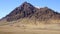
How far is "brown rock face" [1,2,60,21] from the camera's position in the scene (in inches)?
5909

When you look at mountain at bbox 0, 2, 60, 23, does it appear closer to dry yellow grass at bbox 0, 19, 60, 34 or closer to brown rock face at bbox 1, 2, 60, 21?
brown rock face at bbox 1, 2, 60, 21

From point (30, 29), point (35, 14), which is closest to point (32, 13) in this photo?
point (35, 14)

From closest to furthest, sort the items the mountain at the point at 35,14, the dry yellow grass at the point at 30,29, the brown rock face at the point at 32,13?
the dry yellow grass at the point at 30,29 → the mountain at the point at 35,14 → the brown rock face at the point at 32,13

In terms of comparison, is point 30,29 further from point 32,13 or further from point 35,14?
point 32,13

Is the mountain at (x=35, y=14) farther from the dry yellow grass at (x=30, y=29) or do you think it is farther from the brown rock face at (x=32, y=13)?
the dry yellow grass at (x=30, y=29)

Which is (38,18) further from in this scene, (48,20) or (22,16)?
(22,16)

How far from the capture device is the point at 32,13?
167 metres

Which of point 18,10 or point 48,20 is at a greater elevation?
point 18,10

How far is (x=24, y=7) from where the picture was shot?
189 metres

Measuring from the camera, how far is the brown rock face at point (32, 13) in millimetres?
150087

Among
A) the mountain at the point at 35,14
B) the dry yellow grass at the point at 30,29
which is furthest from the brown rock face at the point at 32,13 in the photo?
the dry yellow grass at the point at 30,29

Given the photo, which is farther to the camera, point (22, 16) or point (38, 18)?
point (22, 16)

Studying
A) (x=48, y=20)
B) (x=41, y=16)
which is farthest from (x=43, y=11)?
(x=48, y=20)

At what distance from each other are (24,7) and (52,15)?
148 ft
